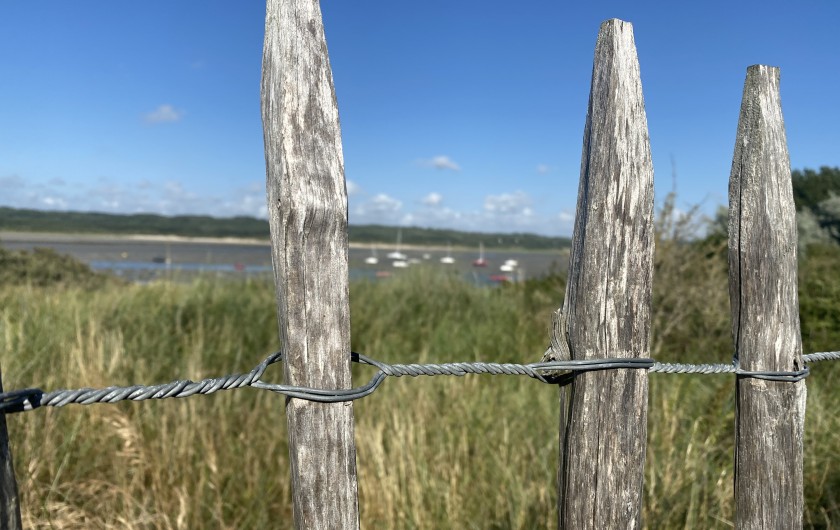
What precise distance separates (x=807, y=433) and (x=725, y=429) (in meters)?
0.40

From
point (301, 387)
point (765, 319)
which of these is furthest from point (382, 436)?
point (301, 387)

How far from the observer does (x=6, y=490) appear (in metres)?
1.13

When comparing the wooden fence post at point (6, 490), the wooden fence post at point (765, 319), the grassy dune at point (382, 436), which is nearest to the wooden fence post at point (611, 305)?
the wooden fence post at point (765, 319)

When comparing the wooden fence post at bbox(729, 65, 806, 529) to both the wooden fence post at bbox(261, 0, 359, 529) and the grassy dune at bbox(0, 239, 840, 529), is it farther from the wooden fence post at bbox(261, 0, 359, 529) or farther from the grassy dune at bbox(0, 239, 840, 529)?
the wooden fence post at bbox(261, 0, 359, 529)

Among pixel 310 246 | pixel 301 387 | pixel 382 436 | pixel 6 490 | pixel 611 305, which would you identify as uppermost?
pixel 310 246

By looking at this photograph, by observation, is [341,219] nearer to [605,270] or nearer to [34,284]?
[605,270]

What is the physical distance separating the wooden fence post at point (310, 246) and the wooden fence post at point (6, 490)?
1.56ft

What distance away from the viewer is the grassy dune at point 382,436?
307 cm

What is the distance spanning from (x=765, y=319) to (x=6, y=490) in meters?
1.83

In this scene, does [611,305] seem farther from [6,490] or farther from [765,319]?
[6,490]

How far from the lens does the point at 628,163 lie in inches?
64.1

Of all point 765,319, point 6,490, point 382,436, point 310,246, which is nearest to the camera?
point 6,490

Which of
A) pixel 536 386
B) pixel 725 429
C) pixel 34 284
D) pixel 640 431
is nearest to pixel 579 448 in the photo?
A: pixel 640 431

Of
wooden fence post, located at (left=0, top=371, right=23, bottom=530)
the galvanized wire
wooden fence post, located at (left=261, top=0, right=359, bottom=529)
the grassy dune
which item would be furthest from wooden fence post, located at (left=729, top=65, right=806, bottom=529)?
wooden fence post, located at (left=0, top=371, right=23, bottom=530)
